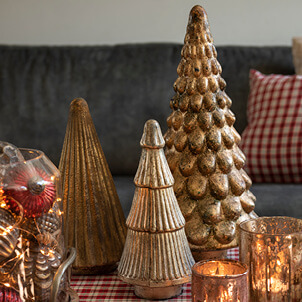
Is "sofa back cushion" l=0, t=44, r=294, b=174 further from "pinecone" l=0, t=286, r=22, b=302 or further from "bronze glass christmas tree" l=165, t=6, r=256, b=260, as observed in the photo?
"pinecone" l=0, t=286, r=22, b=302

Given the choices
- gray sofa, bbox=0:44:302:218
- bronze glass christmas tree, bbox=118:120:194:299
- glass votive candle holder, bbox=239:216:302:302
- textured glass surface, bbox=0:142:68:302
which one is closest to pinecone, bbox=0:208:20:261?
textured glass surface, bbox=0:142:68:302

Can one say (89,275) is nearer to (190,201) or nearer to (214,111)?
(190,201)

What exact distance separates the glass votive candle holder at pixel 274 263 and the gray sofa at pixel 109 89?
1263 millimetres

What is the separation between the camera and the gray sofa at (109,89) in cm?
193

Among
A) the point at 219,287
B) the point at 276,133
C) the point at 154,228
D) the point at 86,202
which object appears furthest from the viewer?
the point at 276,133

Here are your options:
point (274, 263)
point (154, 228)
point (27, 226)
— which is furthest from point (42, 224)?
point (274, 263)

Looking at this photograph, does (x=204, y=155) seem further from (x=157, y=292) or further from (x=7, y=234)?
(x=7, y=234)

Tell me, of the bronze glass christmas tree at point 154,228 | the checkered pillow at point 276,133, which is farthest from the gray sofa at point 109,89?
the bronze glass christmas tree at point 154,228

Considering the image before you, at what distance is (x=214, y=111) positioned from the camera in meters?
0.82

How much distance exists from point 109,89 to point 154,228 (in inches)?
51.9

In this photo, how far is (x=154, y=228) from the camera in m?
0.69

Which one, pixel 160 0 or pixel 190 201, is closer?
pixel 190 201

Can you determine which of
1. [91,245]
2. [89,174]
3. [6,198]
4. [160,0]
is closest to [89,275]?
[91,245]

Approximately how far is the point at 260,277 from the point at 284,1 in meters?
1.93
